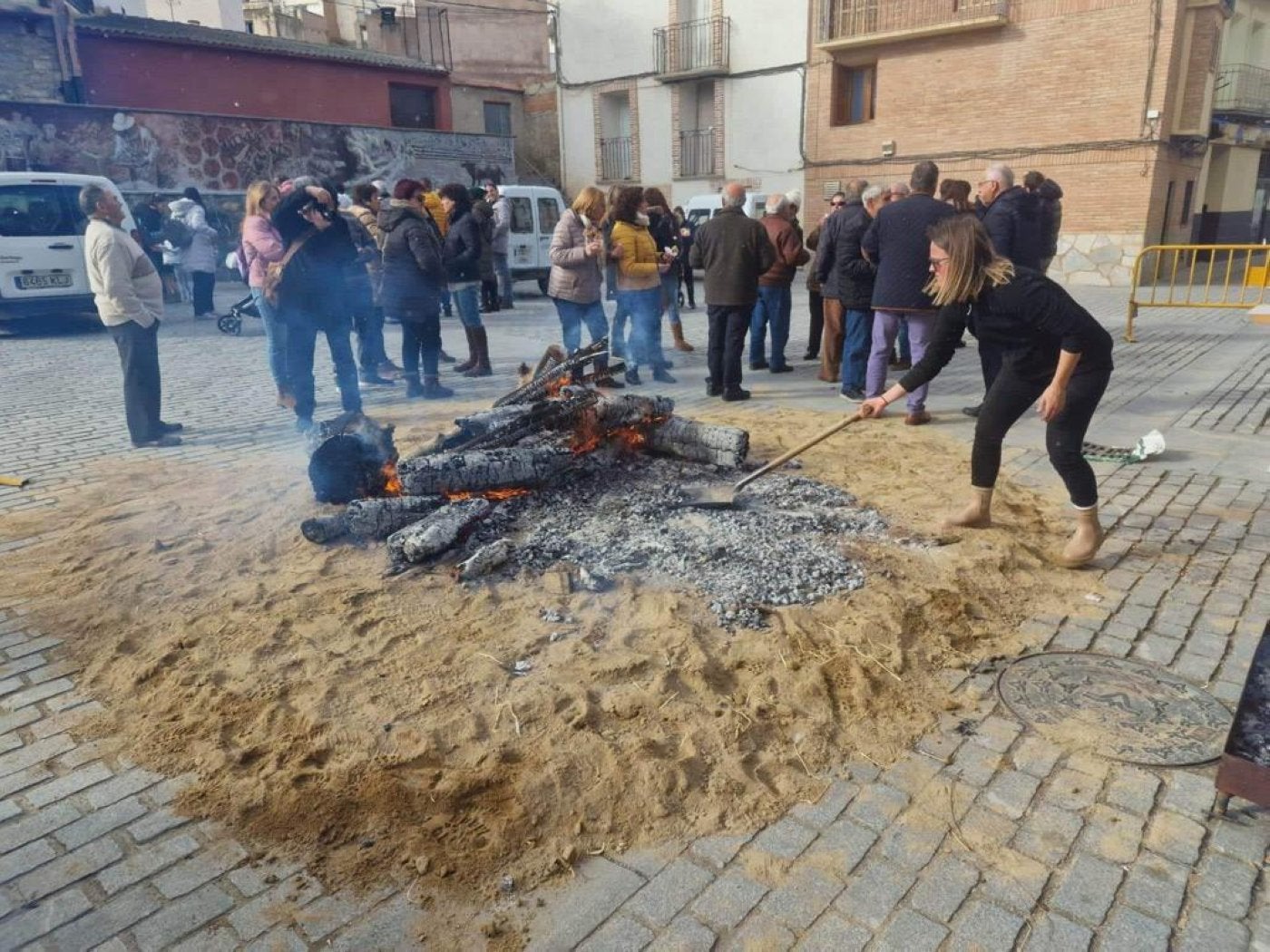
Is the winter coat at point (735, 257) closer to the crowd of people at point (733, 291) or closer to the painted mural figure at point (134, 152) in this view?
the crowd of people at point (733, 291)

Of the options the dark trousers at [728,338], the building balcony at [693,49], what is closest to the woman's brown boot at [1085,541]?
the dark trousers at [728,338]

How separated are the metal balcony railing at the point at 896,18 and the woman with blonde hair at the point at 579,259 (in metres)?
17.7

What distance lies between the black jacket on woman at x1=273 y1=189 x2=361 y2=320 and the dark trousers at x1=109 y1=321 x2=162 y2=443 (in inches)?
43.3

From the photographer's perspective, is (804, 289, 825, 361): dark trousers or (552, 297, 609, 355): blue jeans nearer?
(552, 297, 609, 355): blue jeans

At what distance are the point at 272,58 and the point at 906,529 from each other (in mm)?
27620

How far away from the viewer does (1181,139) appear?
21.1 metres

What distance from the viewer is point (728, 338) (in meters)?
8.36

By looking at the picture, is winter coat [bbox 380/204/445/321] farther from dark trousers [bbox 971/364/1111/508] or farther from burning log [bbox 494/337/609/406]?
dark trousers [bbox 971/364/1111/508]

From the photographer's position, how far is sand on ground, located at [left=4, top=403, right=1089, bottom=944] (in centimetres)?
279

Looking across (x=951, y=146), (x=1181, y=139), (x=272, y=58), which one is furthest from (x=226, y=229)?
(x=1181, y=139)

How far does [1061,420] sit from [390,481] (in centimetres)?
384

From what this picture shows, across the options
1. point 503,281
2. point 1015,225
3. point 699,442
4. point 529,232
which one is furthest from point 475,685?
point 529,232

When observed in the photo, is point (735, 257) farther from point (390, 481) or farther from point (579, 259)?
point (390, 481)

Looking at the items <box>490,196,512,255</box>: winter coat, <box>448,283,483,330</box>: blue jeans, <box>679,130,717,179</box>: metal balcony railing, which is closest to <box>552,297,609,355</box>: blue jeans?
<box>448,283,483,330</box>: blue jeans
